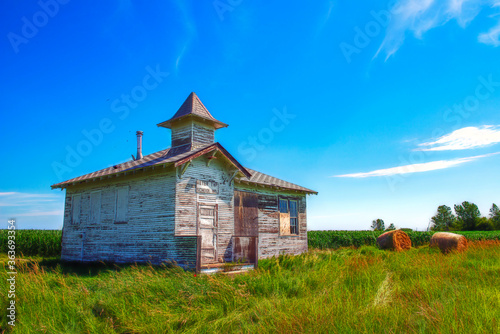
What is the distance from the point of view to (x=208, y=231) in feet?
44.9

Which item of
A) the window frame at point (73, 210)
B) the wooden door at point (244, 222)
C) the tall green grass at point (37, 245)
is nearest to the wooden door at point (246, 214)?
the wooden door at point (244, 222)

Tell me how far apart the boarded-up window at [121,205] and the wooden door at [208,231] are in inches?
130

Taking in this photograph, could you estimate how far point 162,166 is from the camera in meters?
13.3

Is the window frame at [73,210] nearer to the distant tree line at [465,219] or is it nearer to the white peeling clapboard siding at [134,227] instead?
the white peeling clapboard siding at [134,227]

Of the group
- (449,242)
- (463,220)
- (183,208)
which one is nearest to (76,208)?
(183,208)

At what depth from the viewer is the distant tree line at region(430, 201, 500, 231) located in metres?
45.1

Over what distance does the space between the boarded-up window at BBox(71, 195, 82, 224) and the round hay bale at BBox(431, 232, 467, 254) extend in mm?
17104

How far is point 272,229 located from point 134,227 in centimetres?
682

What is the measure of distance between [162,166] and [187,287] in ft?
20.4

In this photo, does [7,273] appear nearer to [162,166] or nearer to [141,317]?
[141,317]

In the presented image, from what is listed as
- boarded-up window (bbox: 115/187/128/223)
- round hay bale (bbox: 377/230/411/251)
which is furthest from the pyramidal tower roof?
round hay bale (bbox: 377/230/411/251)

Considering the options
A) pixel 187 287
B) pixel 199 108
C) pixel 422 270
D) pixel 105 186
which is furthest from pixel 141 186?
pixel 422 270

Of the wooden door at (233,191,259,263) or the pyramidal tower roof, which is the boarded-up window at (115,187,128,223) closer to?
the pyramidal tower roof

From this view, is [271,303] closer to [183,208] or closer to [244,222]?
[183,208]
